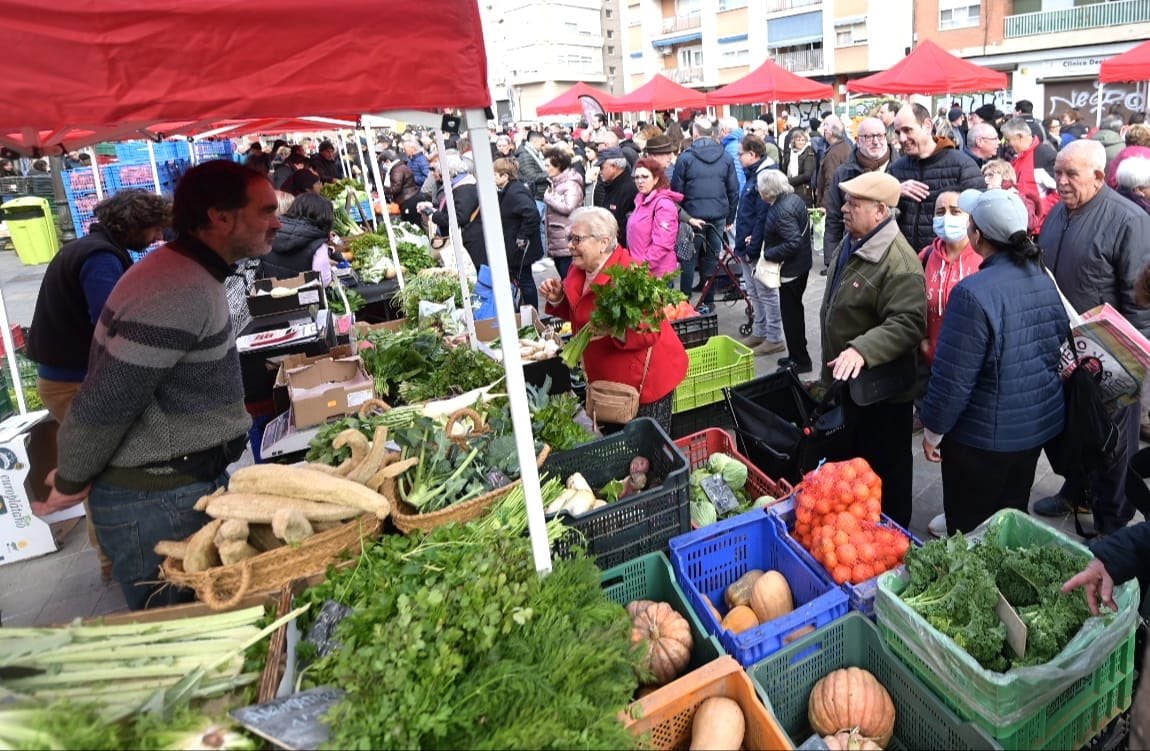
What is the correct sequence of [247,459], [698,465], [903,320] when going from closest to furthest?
[903,320], [698,465], [247,459]

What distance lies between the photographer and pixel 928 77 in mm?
11062

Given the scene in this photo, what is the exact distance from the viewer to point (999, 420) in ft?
10.5

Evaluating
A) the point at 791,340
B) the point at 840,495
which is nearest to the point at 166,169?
the point at 791,340

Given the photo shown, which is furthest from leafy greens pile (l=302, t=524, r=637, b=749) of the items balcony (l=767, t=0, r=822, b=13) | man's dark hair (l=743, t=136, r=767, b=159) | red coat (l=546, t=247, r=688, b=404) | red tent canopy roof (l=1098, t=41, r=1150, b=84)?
balcony (l=767, t=0, r=822, b=13)

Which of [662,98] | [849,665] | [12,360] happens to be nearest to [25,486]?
[12,360]

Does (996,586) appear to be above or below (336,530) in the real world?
below

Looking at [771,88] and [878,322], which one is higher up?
[771,88]

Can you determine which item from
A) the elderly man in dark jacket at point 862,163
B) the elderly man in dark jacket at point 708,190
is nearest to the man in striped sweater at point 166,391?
the elderly man in dark jacket at point 862,163

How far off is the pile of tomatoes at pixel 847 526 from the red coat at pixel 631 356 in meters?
1.16

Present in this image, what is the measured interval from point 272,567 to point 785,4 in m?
48.4

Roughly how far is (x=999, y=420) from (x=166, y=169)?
18.3 meters

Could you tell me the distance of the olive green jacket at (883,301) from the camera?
140 inches

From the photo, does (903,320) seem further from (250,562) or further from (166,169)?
(166,169)

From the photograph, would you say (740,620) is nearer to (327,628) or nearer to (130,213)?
(327,628)
